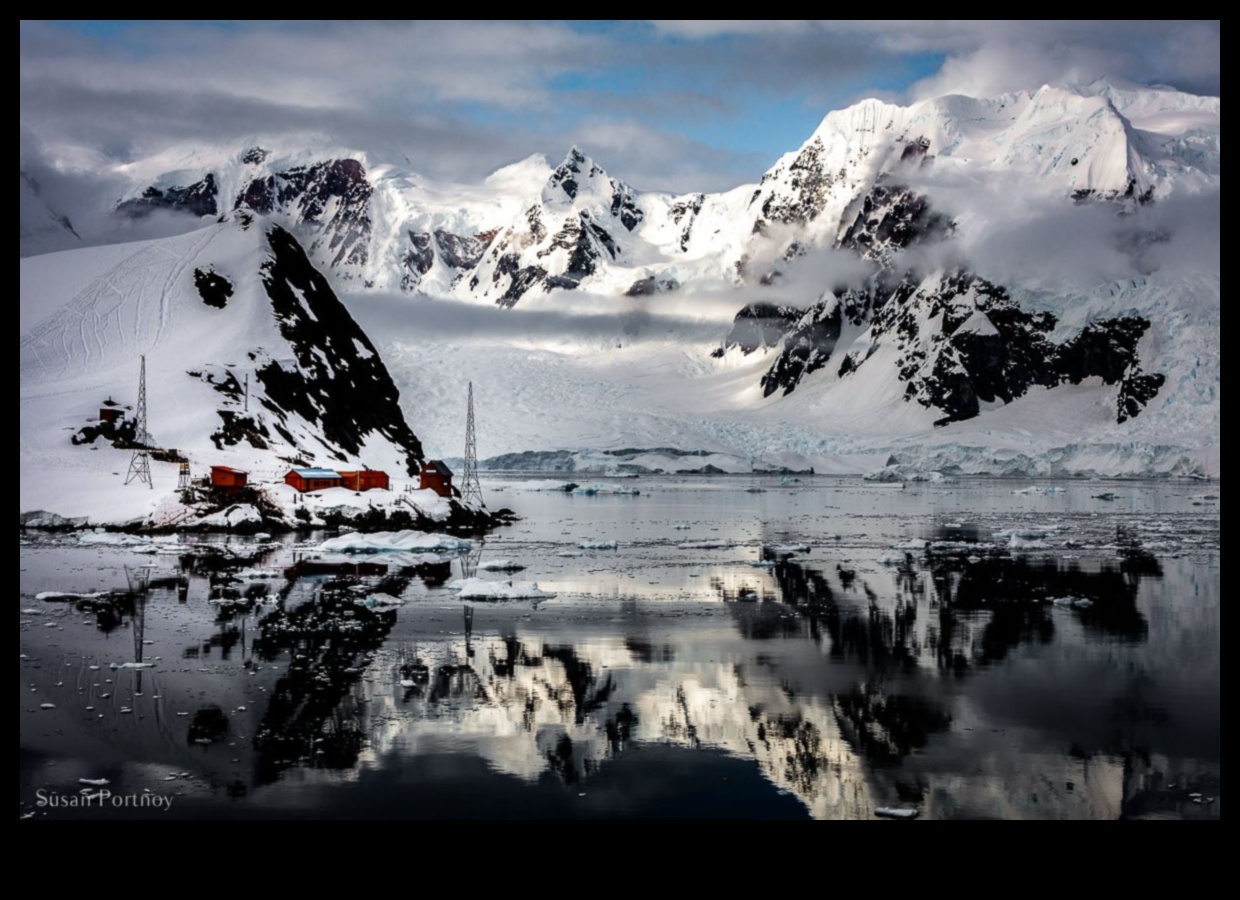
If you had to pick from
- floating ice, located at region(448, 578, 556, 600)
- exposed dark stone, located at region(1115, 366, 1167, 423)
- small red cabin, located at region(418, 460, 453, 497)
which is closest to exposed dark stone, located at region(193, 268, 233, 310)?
small red cabin, located at region(418, 460, 453, 497)

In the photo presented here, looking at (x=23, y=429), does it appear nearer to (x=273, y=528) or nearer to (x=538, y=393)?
(x=273, y=528)

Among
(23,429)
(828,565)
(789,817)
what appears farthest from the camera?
(23,429)

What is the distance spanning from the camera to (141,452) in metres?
56.8

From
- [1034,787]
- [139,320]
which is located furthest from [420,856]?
[139,320]

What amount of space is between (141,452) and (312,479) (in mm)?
8021

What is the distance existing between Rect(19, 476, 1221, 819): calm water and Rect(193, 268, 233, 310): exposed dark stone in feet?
139

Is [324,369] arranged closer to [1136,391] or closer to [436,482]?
[436,482]

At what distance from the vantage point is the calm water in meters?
15.6

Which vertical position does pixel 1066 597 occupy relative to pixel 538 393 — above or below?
below

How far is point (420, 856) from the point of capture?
13.1 metres

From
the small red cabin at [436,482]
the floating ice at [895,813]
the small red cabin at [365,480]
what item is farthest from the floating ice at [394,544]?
the floating ice at [895,813]

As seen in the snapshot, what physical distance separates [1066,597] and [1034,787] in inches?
656

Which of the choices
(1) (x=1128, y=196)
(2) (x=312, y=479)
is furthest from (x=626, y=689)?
(1) (x=1128, y=196)

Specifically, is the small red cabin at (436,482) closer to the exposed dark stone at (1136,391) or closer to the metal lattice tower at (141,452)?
the metal lattice tower at (141,452)
